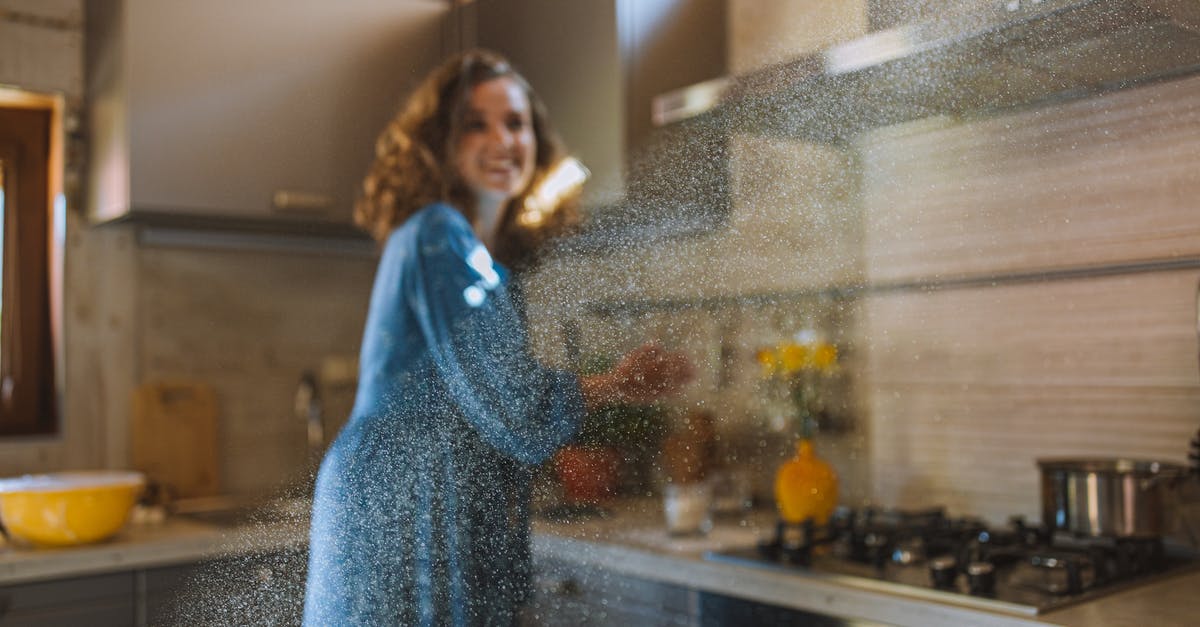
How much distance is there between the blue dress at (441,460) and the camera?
358 millimetres

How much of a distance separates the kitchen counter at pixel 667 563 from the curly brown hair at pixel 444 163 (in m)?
0.11

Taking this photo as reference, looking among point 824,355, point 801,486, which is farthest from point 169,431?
point 824,355

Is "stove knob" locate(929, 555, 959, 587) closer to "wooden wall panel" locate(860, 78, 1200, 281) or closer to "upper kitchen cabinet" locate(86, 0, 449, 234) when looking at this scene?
"wooden wall panel" locate(860, 78, 1200, 281)

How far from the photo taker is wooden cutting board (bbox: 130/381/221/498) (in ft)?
5.41

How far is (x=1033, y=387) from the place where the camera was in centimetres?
124

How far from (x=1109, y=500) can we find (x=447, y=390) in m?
0.88

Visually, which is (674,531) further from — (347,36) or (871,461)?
(871,461)

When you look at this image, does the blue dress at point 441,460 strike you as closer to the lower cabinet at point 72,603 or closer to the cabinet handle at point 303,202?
the cabinet handle at point 303,202

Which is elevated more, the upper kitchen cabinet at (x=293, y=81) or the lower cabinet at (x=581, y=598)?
the upper kitchen cabinet at (x=293, y=81)

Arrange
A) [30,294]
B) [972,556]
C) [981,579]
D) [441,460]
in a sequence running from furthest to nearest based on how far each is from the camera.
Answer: [30,294] < [972,556] < [981,579] < [441,460]

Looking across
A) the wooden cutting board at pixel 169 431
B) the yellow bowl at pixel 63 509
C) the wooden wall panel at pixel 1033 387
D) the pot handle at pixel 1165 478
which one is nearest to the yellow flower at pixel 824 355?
the wooden wall panel at pixel 1033 387

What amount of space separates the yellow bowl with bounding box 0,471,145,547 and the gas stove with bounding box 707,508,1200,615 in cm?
79

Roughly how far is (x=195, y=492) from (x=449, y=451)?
4.40 ft

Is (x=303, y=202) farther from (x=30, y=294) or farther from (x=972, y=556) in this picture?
(x=30, y=294)
